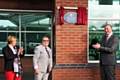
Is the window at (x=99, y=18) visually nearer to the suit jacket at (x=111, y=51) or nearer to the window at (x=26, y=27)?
the suit jacket at (x=111, y=51)

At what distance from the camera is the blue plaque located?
772 centimetres

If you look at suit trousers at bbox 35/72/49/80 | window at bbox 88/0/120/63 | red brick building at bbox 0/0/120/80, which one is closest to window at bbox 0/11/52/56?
window at bbox 88/0/120/63

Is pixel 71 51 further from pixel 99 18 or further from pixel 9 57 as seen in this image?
pixel 9 57

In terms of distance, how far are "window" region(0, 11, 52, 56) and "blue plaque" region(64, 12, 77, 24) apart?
195 inches

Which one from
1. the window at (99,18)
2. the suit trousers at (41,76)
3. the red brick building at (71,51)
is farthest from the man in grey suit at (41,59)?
the window at (99,18)

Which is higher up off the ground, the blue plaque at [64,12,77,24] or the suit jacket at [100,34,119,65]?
the blue plaque at [64,12,77,24]

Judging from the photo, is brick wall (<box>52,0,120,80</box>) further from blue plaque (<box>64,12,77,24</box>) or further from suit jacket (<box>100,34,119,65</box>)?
suit jacket (<box>100,34,119,65</box>)

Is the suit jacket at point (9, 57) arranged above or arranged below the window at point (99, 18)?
below

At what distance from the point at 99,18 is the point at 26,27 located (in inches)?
214

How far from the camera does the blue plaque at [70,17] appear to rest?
7.72m

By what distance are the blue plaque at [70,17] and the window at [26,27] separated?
4.94m

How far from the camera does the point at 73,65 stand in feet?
25.5

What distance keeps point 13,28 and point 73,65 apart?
5782mm

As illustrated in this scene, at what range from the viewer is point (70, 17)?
774 centimetres
